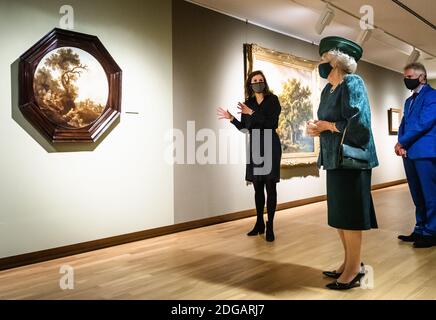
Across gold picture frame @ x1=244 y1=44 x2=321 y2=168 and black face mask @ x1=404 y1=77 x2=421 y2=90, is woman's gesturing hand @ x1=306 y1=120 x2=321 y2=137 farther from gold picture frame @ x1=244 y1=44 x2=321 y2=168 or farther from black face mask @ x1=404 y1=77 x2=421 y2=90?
gold picture frame @ x1=244 y1=44 x2=321 y2=168

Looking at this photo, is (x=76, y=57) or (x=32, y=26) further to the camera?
(x=76, y=57)

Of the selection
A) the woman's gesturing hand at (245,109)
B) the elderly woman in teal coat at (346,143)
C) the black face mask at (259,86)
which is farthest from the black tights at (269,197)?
the elderly woman in teal coat at (346,143)

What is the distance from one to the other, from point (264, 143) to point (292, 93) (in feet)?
7.68

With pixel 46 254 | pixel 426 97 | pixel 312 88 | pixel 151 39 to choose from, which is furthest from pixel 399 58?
pixel 46 254

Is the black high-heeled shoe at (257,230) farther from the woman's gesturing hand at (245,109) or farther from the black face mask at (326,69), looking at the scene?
the black face mask at (326,69)

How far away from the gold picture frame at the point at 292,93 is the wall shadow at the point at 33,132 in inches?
95.7

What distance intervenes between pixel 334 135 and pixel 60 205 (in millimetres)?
2154

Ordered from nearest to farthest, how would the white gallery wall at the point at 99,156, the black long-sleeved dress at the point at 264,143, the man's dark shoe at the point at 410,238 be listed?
the white gallery wall at the point at 99,156, the man's dark shoe at the point at 410,238, the black long-sleeved dress at the point at 264,143

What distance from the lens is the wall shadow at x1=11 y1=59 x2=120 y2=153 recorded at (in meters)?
2.93

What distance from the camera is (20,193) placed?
9.71 feet

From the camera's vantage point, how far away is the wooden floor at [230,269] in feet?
7.43

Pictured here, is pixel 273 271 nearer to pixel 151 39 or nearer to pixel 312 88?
pixel 151 39

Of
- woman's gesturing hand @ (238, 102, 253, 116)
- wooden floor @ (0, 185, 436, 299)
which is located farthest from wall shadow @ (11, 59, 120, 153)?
woman's gesturing hand @ (238, 102, 253, 116)

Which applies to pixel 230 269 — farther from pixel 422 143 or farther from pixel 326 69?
pixel 422 143
